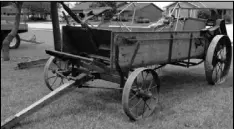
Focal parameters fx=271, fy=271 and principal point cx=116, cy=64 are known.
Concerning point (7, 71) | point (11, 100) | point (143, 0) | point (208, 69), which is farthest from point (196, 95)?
point (7, 71)

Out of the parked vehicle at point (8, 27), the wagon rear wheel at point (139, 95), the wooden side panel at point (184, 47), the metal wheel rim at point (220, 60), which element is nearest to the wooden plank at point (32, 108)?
the wagon rear wheel at point (139, 95)

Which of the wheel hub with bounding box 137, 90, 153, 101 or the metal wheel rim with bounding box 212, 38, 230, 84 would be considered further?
the metal wheel rim with bounding box 212, 38, 230, 84

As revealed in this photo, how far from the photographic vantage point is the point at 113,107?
14.1 feet

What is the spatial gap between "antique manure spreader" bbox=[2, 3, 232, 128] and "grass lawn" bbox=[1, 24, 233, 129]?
0.24m

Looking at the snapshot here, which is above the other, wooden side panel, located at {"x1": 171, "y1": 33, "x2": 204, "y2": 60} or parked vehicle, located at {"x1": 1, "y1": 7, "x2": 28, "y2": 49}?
parked vehicle, located at {"x1": 1, "y1": 7, "x2": 28, "y2": 49}

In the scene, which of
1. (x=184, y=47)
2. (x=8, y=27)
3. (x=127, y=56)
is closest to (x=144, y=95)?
(x=127, y=56)

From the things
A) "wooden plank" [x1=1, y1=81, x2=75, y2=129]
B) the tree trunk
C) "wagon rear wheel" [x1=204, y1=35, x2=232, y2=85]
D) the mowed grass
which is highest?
the tree trunk

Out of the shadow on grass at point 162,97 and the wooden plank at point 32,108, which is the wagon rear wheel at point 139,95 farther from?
the wooden plank at point 32,108

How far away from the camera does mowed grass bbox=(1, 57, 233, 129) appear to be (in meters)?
3.68

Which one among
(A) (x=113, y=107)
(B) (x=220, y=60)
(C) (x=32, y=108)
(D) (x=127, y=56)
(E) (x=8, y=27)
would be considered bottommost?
(A) (x=113, y=107)

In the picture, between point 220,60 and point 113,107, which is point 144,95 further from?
point 220,60

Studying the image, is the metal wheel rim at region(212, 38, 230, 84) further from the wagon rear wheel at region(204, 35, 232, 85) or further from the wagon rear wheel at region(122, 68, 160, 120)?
the wagon rear wheel at region(122, 68, 160, 120)

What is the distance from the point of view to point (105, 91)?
518cm

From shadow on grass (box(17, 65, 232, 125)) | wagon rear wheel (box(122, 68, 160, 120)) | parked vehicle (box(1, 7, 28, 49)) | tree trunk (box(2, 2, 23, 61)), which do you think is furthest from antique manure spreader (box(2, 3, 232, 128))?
parked vehicle (box(1, 7, 28, 49))
